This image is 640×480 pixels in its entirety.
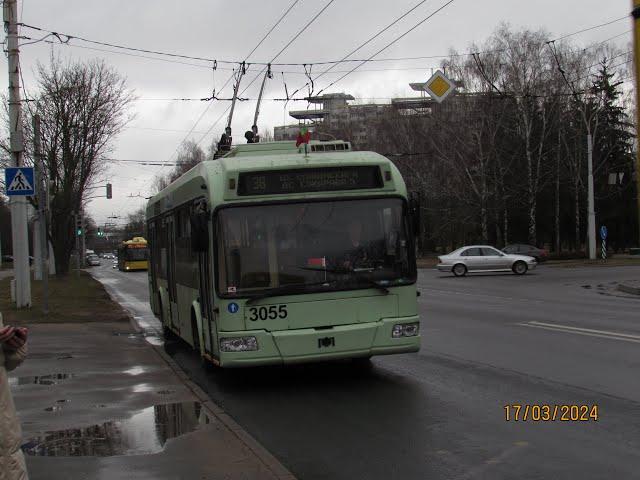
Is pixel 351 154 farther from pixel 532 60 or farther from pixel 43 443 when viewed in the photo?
pixel 532 60

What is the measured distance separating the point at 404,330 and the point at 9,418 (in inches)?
229

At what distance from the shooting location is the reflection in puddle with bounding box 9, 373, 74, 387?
948 cm

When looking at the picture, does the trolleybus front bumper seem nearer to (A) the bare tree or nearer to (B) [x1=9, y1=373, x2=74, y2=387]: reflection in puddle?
(B) [x1=9, y1=373, x2=74, y2=387]: reflection in puddle

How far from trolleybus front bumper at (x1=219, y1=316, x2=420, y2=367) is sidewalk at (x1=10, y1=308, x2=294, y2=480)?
75 cm

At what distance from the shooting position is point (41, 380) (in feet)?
31.8

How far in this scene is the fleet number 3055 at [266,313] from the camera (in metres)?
8.59

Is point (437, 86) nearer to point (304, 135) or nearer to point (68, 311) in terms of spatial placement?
point (304, 135)

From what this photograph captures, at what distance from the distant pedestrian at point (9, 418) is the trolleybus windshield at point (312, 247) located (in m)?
4.83

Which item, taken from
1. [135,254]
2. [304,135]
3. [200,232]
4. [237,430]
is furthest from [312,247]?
[135,254]

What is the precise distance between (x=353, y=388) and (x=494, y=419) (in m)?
2.31

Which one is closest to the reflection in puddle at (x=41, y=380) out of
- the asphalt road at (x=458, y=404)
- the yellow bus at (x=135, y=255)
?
the asphalt road at (x=458, y=404)

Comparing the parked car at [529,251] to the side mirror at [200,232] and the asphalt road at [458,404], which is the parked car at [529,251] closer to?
the asphalt road at [458,404]

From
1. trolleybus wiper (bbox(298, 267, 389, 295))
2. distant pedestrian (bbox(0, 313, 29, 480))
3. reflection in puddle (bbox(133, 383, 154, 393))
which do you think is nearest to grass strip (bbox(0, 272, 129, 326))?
reflection in puddle (bbox(133, 383, 154, 393))

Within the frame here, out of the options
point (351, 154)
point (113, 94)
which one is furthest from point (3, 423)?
point (113, 94)
